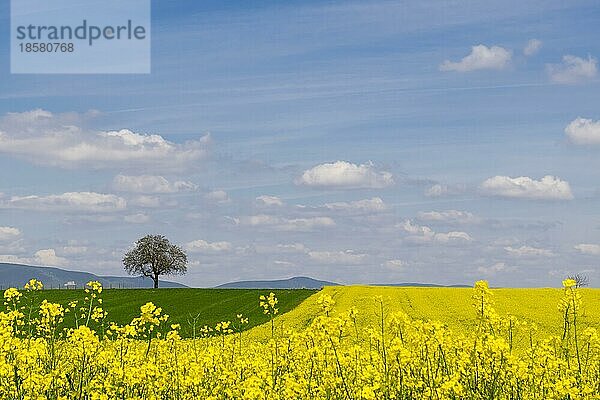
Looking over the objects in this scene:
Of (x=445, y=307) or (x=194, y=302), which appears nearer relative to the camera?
(x=445, y=307)

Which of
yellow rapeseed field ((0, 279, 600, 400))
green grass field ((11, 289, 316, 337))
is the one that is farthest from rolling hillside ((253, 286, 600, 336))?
yellow rapeseed field ((0, 279, 600, 400))

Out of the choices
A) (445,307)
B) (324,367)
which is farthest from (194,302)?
(324,367)

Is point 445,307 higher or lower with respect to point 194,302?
lower

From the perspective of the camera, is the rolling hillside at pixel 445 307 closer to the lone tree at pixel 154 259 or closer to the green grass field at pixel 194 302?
the green grass field at pixel 194 302

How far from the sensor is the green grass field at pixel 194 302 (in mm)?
46316

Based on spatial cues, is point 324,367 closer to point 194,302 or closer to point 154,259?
point 194,302

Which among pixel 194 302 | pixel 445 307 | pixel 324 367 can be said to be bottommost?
pixel 445 307

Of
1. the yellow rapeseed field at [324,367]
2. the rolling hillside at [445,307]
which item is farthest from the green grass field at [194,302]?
the yellow rapeseed field at [324,367]

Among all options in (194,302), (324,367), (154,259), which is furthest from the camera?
(154,259)

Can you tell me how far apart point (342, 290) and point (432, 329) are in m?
50.2

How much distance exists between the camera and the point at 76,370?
513 inches

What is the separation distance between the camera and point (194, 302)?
59.4 meters

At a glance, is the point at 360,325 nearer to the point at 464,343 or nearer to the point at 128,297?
the point at 464,343

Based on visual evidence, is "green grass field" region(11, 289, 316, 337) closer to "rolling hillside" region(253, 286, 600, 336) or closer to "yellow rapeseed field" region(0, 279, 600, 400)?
"rolling hillside" region(253, 286, 600, 336)
